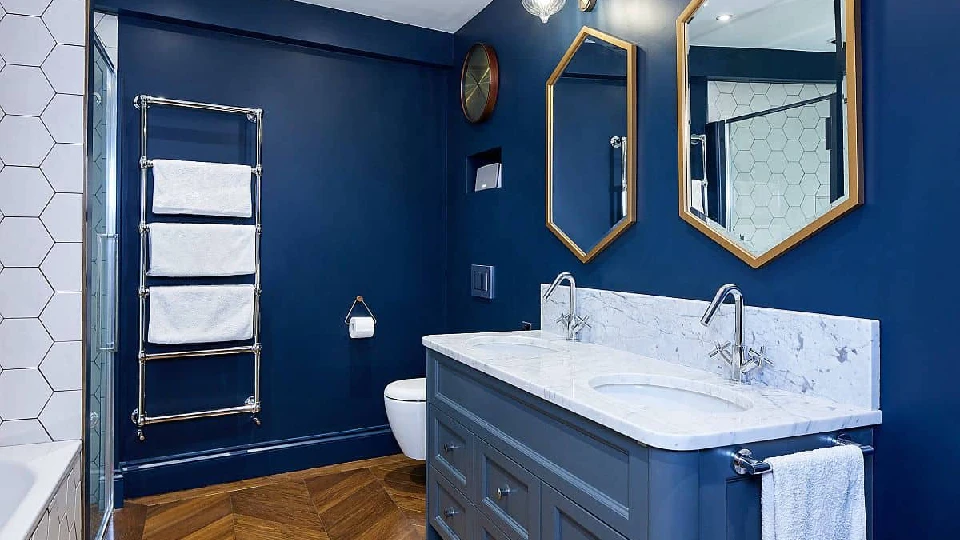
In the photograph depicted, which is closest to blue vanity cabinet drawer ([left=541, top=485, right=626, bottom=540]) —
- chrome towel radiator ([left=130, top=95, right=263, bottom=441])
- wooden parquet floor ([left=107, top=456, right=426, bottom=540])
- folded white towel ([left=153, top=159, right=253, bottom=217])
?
wooden parquet floor ([left=107, top=456, right=426, bottom=540])

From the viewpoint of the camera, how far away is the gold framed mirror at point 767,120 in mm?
1367

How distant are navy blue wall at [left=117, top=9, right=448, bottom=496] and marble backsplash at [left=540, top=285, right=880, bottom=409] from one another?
1.47 metres

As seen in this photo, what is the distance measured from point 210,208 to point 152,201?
0.79 feet

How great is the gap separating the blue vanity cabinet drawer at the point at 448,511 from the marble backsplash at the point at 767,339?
2.34 ft

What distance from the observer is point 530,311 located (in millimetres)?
2646

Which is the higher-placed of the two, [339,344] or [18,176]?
[18,176]

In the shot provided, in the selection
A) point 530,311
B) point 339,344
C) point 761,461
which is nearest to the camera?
point 761,461

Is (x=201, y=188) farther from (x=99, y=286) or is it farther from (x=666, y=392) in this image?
(x=666, y=392)

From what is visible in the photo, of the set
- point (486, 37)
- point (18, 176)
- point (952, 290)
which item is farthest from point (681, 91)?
point (18, 176)

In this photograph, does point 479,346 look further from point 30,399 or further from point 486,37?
point 486,37

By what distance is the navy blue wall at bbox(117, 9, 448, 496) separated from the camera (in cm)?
275

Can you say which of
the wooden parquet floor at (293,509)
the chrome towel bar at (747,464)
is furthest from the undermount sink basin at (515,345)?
the chrome towel bar at (747,464)

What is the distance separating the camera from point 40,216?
1.74 meters

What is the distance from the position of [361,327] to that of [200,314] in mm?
754
